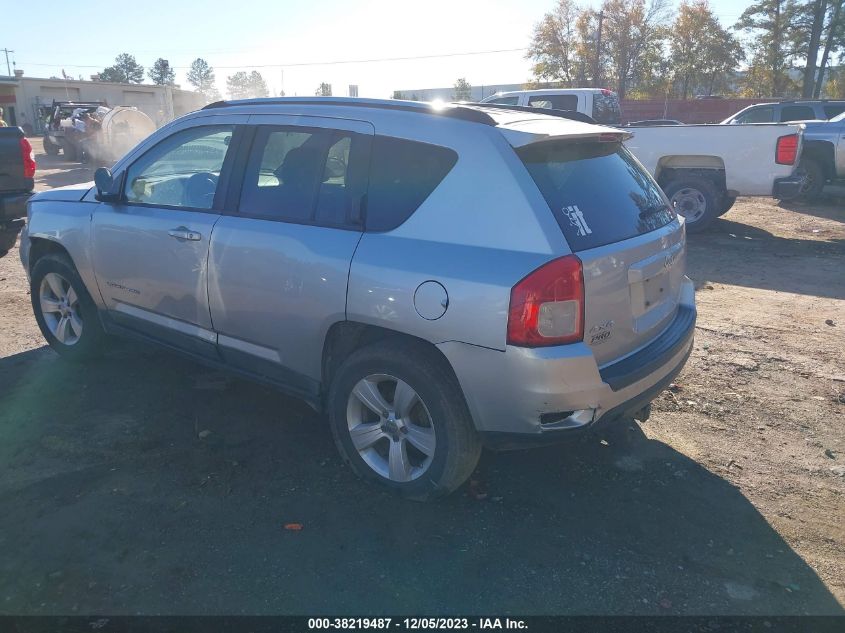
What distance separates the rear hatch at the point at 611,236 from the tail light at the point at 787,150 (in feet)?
23.1

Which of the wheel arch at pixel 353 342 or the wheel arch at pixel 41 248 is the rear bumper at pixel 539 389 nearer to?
the wheel arch at pixel 353 342

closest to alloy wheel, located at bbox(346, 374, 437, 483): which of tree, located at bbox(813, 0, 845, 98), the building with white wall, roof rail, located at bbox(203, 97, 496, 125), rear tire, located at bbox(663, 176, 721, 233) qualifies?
roof rail, located at bbox(203, 97, 496, 125)

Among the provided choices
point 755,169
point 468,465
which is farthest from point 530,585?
point 755,169

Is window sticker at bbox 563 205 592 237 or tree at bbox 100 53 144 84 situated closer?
window sticker at bbox 563 205 592 237

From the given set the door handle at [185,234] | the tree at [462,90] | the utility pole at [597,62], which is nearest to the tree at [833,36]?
Result: the utility pole at [597,62]

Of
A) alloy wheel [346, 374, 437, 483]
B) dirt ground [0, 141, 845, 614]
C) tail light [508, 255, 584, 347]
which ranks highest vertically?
tail light [508, 255, 584, 347]

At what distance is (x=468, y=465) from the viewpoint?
3.22 m

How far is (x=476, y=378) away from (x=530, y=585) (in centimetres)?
90

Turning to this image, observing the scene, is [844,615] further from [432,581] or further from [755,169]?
[755,169]

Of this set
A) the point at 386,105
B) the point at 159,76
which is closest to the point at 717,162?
the point at 386,105

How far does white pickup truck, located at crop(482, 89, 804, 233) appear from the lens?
9.59 m

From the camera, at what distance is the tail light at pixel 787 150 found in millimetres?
9500

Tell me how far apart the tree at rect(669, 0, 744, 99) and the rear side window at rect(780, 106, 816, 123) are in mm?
33226

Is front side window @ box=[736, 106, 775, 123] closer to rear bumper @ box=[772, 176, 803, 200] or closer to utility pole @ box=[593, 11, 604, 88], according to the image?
rear bumper @ box=[772, 176, 803, 200]
